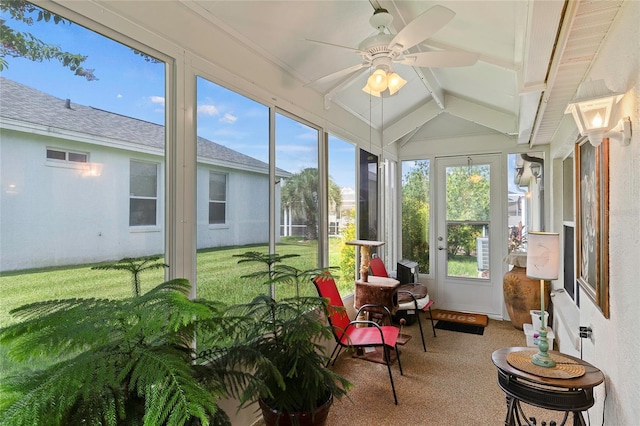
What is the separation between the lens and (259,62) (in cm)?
244

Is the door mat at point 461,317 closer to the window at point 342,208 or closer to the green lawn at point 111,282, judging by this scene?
the window at point 342,208

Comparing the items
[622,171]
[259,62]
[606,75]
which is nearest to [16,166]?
[259,62]

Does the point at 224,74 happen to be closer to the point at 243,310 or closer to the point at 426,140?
the point at 243,310

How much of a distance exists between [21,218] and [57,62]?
67 centimetres

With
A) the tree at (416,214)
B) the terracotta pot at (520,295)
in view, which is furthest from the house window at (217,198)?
the terracotta pot at (520,295)

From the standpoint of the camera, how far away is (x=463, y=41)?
2.69 meters

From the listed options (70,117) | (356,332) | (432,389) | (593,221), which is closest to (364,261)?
(356,332)

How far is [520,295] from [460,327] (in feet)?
2.65

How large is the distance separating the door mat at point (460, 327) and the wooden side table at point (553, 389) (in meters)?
2.46

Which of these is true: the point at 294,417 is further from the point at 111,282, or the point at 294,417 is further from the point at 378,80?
the point at 378,80

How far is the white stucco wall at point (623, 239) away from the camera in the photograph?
4.10 ft

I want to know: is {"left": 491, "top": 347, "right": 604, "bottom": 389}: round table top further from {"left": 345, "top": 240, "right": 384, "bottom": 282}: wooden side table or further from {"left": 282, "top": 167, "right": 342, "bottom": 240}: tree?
{"left": 282, "top": 167, "right": 342, "bottom": 240}: tree

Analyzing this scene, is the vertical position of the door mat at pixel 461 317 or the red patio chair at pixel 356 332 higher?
the red patio chair at pixel 356 332

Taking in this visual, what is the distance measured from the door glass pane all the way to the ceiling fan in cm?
300
